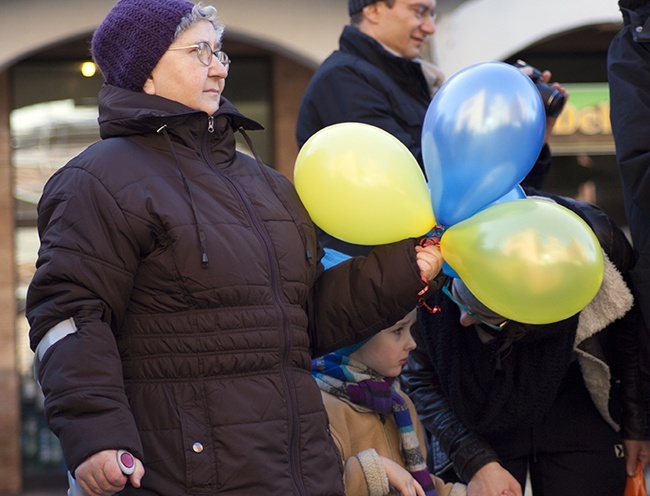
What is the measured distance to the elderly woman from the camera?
255 centimetres

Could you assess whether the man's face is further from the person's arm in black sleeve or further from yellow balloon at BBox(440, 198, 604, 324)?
yellow balloon at BBox(440, 198, 604, 324)

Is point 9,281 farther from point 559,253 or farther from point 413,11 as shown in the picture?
point 559,253

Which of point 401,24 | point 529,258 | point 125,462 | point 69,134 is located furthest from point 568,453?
point 69,134

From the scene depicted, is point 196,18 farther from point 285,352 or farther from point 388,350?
point 388,350

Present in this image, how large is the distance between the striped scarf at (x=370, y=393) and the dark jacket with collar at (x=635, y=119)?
2.74 ft

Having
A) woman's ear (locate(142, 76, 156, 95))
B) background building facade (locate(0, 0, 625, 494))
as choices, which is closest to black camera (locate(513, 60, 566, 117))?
woman's ear (locate(142, 76, 156, 95))

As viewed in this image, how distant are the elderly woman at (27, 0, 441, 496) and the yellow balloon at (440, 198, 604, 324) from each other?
18 centimetres

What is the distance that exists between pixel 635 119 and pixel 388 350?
1.03 m

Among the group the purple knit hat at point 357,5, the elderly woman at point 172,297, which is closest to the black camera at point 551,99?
the purple knit hat at point 357,5

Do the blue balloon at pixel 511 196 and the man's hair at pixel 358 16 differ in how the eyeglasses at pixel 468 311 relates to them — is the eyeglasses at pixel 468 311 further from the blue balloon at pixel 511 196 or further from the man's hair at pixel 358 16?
the man's hair at pixel 358 16

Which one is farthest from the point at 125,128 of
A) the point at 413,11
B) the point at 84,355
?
the point at 413,11

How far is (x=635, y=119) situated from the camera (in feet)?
11.7

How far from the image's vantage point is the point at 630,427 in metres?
3.87

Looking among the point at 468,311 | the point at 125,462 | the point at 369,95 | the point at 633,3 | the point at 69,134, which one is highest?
the point at 633,3
